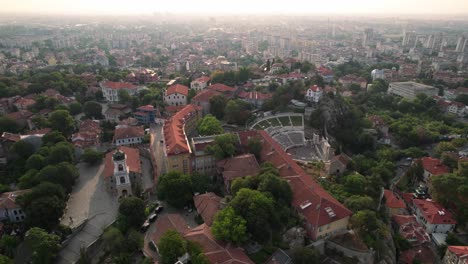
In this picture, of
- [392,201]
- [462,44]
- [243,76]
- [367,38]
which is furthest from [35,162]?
[367,38]

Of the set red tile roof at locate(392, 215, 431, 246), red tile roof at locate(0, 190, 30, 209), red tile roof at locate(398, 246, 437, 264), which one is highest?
red tile roof at locate(0, 190, 30, 209)

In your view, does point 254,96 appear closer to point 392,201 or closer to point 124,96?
point 124,96

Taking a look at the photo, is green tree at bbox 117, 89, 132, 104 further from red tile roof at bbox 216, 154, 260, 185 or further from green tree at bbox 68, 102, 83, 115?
red tile roof at bbox 216, 154, 260, 185

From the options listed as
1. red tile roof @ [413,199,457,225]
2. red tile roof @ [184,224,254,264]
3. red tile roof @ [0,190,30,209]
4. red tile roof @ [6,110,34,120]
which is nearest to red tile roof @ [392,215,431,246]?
red tile roof @ [413,199,457,225]

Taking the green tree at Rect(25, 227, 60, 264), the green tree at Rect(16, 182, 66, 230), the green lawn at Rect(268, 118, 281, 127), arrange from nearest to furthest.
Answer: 1. the green tree at Rect(25, 227, 60, 264)
2. the green tree at Rect(16, 182, 66, 230)
3. the green lawn at Rect(268, 118, 281, 127)

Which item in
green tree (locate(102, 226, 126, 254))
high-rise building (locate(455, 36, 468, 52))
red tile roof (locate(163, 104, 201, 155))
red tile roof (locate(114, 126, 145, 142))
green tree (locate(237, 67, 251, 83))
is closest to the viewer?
green tree (locate(102, 226, 126, 254))

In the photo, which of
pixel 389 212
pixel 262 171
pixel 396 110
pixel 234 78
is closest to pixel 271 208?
pixel 262 171

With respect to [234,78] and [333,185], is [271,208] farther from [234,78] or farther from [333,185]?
[234,78]
